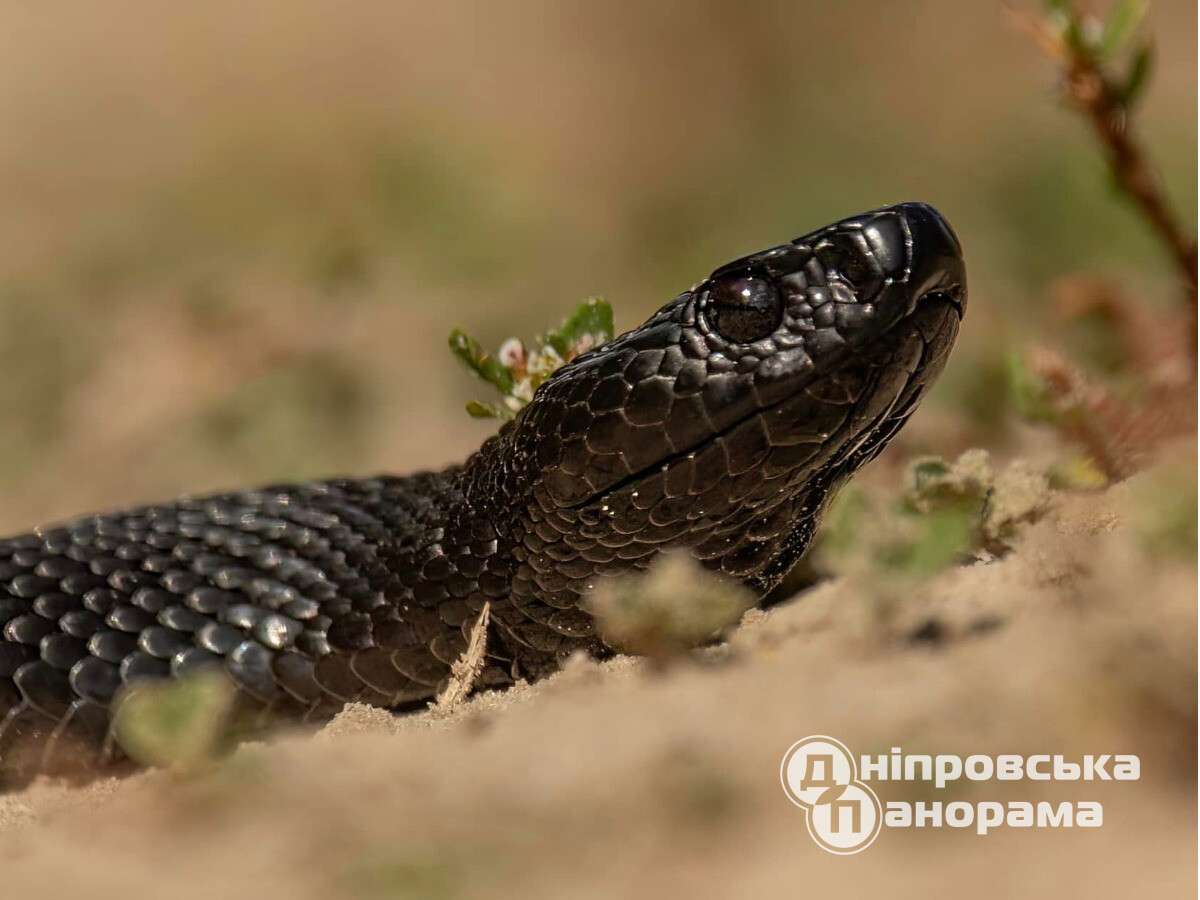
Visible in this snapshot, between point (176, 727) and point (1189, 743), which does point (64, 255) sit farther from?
point (1189, 743)

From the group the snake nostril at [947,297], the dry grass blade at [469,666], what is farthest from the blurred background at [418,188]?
the dry grass blade at [469,666]

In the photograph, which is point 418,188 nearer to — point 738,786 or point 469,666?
point 469,666

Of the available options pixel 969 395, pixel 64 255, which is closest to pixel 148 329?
pixel 64 255

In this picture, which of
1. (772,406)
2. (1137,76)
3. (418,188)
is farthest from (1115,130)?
(418,188)

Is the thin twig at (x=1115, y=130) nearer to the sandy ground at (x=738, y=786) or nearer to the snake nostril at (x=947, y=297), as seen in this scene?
the snake nostril at (x=947, y=297)

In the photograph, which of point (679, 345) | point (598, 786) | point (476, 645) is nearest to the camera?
point (598, 786)
